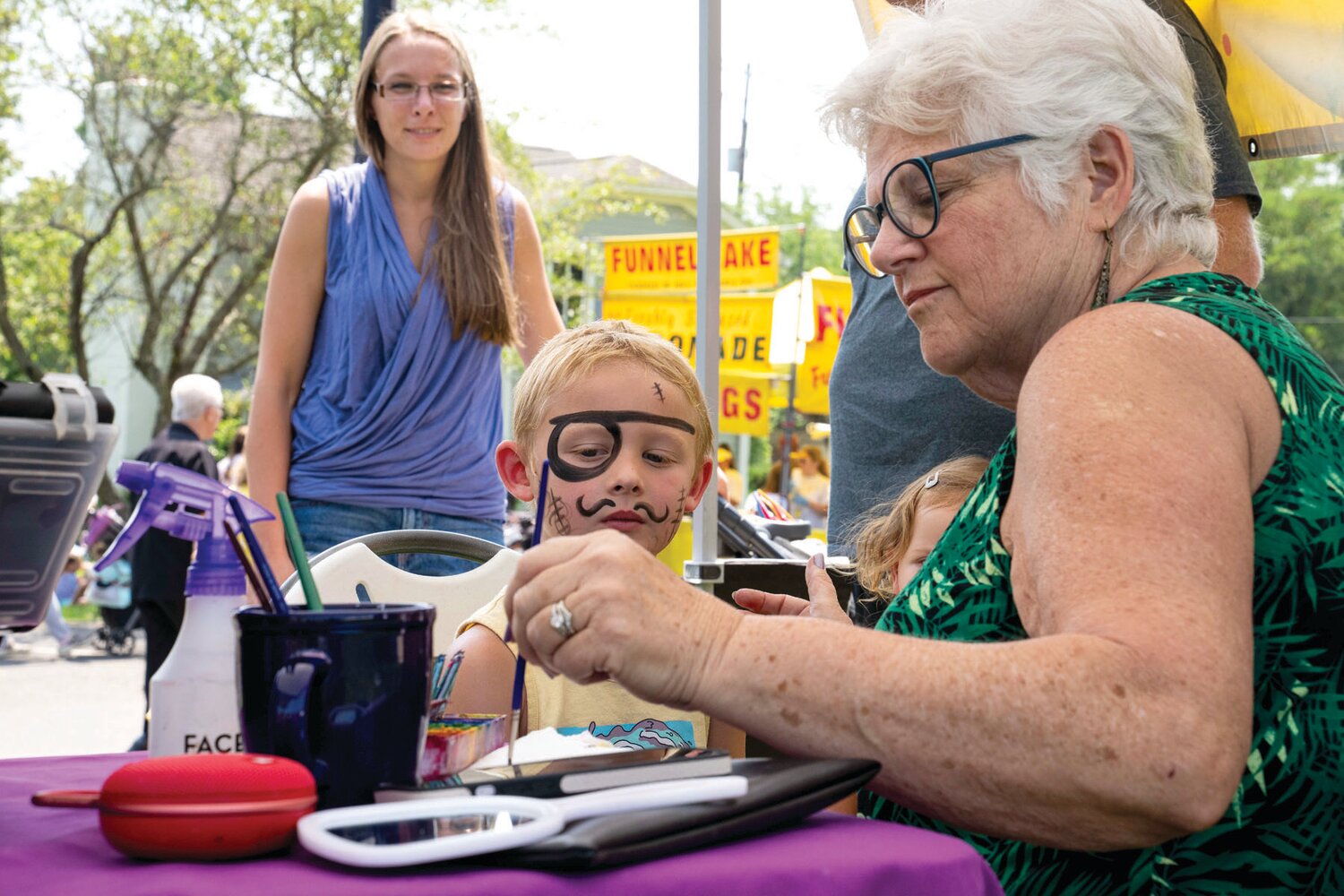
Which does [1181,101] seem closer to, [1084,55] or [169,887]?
[1084,55]

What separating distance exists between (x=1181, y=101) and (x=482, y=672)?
1.15m

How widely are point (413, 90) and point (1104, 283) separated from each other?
2.36 meters

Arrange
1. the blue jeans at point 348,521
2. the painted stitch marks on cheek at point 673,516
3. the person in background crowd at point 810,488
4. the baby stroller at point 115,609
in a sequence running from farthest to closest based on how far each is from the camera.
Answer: the person in background crowd at point 810,488
the baby stroller at point 115,609
the blue jeans at point 348,521
the painted stitch marks on cheek at point 673,516

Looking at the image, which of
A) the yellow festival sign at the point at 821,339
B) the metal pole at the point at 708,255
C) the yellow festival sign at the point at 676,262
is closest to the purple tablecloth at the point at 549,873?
the metal pole at the point at 708,255

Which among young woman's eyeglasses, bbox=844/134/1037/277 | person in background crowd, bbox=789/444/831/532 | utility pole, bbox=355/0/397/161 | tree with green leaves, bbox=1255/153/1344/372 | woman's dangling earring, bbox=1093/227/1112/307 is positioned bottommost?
person in background crowd, bbox=789/444/831/532

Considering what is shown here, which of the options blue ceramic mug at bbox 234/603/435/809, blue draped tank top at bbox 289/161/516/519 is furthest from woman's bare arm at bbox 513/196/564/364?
blue ceramic mug at bbox 234/603/435/809

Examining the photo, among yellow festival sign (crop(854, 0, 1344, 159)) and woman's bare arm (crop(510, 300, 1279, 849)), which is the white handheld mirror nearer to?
woman's bare arm (crop(510, 300, 1279, 849))

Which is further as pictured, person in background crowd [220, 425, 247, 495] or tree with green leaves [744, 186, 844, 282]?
tree with green leaves [744, 186, 844, 282]

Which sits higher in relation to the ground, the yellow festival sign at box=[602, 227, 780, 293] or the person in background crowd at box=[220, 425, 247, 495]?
the yellow festival sign at box=[602, 227, 780, 293]

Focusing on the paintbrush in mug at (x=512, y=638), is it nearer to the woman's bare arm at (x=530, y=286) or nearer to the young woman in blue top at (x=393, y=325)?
the young woman in blue top at (x=393, y=325)

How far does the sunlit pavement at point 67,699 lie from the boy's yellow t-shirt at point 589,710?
425 centimetres

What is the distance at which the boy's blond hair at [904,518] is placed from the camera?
2504mm

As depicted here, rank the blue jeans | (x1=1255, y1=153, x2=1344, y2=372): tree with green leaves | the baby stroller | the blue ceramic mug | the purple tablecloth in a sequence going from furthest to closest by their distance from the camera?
(x1=1255, y1=153, x2=1344, y2=372): tree with green leaves, the baby stroller, the blue jeans, the blue ceramic mug, the purple tablecloth

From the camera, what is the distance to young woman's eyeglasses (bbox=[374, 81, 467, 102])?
11.4 ft
